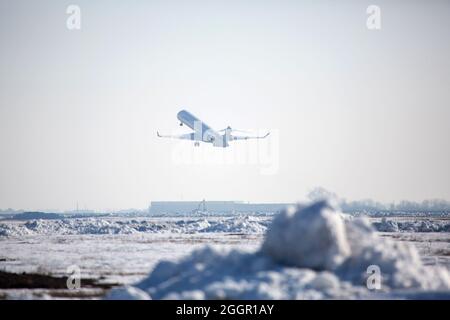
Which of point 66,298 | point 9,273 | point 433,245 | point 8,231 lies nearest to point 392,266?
point 66,298

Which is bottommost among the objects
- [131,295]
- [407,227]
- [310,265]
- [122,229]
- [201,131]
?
[407,227]

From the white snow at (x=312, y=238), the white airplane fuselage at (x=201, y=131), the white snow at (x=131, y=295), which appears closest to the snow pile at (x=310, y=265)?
the white snow at (x=312, y=238)

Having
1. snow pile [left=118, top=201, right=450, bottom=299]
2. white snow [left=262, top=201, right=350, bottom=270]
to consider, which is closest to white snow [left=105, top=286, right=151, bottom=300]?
snow pile [left=118, top=201, right=450, bottom=299]

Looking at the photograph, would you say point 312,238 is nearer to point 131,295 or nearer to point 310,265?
point 310,265

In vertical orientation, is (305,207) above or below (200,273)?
above

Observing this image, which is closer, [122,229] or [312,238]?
[312,238]

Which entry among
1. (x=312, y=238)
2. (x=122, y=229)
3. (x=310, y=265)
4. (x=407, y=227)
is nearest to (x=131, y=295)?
(x=310, y=265)

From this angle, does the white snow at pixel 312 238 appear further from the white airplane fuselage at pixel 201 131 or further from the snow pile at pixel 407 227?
the white airplane fuselage at pixel 201 131
